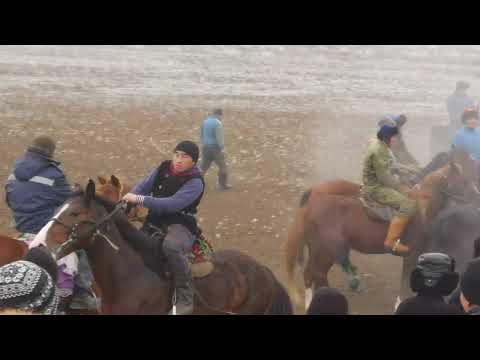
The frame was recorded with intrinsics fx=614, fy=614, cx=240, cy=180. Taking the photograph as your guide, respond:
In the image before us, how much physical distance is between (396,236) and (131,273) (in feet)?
14.2

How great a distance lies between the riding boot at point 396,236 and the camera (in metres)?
8.95

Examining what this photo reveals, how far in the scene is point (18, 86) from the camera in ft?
76.0

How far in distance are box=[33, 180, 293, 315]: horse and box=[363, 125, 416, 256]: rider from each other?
95.3 inches

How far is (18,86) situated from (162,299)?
1889 cm

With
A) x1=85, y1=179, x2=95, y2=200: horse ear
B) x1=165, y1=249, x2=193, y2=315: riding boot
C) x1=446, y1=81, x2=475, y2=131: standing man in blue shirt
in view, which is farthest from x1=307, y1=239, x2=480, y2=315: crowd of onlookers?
x1=446, y1=81, x2=475, y2=131: standing man in blue shirt

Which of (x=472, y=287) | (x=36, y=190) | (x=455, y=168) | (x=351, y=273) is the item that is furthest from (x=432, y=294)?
(x=351, y=273)

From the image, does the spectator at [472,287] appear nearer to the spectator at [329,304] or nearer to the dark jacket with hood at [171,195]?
the spectator at [329,304]

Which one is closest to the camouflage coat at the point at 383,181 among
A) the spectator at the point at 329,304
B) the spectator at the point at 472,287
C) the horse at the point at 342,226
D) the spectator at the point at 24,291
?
the horse at the point at 342,226

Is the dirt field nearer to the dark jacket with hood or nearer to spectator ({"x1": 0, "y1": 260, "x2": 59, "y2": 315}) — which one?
the dark jacket with hood

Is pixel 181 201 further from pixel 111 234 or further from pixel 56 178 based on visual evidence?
pixel 56 178

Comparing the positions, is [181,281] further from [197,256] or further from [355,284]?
[355,284]

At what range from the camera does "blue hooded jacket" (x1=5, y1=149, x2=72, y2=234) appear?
6.92m

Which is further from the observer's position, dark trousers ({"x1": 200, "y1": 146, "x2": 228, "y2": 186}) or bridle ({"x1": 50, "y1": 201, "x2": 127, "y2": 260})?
dark trousers ({"x1": 200, "y1": 146, "x2": 228, "y2": 186})

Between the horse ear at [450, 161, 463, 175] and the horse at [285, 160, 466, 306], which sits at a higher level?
the horse ear at [450, 161, 463, 175]
